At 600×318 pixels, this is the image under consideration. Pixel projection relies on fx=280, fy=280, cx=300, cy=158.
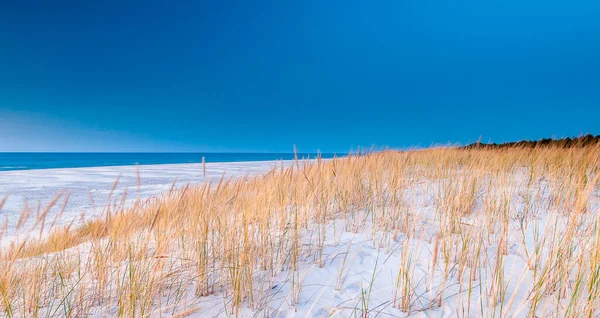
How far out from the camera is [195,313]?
1.37m

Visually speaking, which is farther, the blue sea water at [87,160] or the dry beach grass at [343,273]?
the blue sea water at [87,160]

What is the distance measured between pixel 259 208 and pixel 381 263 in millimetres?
1163

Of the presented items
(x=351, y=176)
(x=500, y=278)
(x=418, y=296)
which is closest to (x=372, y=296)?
(x=418, y=296)

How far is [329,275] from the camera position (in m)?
1.67

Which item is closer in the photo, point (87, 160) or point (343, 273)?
point (343, 273)

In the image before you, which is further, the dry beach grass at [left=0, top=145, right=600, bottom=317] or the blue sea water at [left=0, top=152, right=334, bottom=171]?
the blue sea water at [left=0, top=152, right=334, bottom=171]

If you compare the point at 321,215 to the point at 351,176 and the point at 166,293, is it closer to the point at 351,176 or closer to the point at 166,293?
the point at 351,176

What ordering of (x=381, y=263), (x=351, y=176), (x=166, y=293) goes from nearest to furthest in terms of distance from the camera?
(x=166, y=293) < (x=381, y=263) < (x=351, y=176)

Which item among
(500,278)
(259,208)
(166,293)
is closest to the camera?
(500,278)

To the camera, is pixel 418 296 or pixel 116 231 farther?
pixel 116 231

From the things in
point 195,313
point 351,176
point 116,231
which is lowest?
point 195,313

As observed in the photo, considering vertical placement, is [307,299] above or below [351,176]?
below

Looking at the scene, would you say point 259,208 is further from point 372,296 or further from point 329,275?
point 372,296

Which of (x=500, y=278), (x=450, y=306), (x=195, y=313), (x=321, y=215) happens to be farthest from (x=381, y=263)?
(x=195, y=313)
